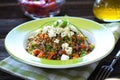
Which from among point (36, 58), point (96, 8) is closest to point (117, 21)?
point (96, 8)

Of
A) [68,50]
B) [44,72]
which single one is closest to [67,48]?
[68,50]

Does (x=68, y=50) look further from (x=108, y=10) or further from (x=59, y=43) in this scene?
(x=108, y=10)

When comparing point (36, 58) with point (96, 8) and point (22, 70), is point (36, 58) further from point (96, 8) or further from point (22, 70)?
point (96, 8)

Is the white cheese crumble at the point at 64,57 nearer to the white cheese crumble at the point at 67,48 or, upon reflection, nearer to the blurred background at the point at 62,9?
the white cheese crumble at the point at 67,48

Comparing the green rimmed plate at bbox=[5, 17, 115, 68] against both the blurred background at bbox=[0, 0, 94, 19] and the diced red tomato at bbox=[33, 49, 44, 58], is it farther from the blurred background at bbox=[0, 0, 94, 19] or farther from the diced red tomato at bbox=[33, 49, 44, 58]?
the blurred background at bbox=[0, 0, 94, 19]

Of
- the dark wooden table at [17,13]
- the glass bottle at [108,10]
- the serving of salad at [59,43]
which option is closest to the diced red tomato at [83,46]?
the serving of salad at [59,43]

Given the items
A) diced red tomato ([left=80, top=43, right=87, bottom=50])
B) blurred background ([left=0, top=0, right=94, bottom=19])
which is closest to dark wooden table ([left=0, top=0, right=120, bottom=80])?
blurred background ([left=0, top=0, right=94, bottom=19])
